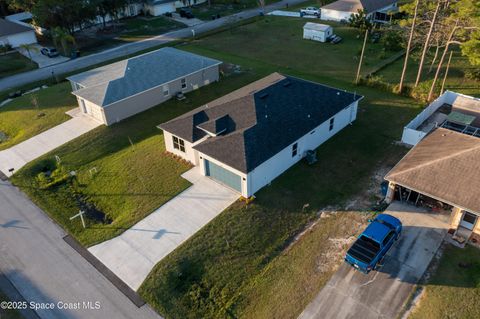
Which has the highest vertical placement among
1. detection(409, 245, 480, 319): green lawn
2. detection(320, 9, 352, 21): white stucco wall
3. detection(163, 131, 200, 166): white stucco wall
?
detection(320, 9, 352, 21): white stucco wall

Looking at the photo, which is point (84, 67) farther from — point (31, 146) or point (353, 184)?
point (353, 184)

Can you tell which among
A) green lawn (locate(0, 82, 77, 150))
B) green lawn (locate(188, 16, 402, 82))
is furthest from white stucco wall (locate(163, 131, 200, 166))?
green lawn (locate(188, 16, 402, 82))

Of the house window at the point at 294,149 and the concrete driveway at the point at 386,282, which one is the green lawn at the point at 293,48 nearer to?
the house window at the point at 294,149

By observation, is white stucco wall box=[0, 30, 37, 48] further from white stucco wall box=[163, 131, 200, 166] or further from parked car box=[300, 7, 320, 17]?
parked car box=[300, 7, 320, 17]

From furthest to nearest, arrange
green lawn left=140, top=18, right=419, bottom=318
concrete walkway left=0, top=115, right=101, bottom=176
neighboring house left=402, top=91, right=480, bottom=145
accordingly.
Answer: concrete walkway left=0, top=115, right=101, bottom=176
neighboring house left=402, top=91, right=480, bottom=145
green lawn left=140, top=18, right=419, bottom=318

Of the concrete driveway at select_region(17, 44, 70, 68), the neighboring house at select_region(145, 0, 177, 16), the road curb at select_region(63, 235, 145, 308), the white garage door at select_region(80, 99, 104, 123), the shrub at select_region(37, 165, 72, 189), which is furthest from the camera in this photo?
the neighboring house at select_region(145, 0, 177, 16)

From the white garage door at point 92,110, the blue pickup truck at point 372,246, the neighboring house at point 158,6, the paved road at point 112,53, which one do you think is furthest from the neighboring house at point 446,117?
the neighboring house at point 158,6

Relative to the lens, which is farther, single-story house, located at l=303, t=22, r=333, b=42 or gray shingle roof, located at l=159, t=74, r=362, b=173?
single-story house, located at l=303, t=22, r=333, b=42
